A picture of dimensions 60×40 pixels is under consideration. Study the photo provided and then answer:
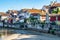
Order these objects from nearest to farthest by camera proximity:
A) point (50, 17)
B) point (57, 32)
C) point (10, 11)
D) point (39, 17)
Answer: point (57, 32) < point (50, 17) < point (39, 17) < point (10, 11)

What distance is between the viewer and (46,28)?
1921 inches

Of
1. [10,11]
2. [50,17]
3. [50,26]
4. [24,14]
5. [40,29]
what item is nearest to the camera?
[50,26]

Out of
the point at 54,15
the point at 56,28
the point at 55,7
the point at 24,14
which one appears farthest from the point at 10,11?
the point at 56,28

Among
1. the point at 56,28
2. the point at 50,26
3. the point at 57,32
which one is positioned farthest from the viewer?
the point at 50,26

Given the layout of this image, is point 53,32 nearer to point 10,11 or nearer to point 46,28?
point 46,28

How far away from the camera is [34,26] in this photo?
56844 mm

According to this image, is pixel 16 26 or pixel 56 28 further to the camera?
pixel 16 26

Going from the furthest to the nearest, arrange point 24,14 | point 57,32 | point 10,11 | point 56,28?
point 10,11, point 24,14, point 56,28, point 57,32

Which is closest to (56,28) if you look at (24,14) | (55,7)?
(55,7)

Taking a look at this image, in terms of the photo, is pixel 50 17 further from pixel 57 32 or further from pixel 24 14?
pixel 24 14

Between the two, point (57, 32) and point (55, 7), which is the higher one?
point (55, 7)

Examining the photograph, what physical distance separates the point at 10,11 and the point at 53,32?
6710 cm

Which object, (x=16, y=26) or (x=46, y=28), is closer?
(x=46, y=28)

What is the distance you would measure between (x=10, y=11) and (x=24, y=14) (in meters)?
26.2
